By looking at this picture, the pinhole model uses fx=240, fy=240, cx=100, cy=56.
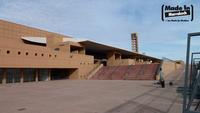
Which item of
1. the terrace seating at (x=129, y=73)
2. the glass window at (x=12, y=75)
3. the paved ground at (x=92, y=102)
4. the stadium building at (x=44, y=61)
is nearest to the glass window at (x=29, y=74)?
the stadium building at (x=44, y=61)

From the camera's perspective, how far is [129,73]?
46312 mm

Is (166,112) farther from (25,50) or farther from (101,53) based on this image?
(101,53)

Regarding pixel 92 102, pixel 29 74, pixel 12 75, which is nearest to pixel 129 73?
pixel 29 74

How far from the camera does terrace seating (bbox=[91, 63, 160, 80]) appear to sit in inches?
1671

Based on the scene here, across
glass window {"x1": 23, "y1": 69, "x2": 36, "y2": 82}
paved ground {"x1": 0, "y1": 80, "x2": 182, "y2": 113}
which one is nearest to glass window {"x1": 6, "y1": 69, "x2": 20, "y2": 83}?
→ glass window {"x1": 23, "y1": 69, "x2": 36, "y2": 82}

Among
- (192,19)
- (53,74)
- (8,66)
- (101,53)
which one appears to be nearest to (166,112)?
(192,19)

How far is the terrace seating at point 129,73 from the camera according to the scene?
42438mm

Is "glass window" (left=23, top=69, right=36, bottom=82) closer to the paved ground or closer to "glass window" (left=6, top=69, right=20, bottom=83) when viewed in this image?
"glass window" (left=6, top=69, right=20, bottom=83)

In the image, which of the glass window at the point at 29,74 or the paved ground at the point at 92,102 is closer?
the paved ground at the point at 92,102

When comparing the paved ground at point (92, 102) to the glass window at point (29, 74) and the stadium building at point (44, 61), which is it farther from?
the glass window at point (29, 74)

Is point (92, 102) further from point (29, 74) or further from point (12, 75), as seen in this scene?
point (29, 74)

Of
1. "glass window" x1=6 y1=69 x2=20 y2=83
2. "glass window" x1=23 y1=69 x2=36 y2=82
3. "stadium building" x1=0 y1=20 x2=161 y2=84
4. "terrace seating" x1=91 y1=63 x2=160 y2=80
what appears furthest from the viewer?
"terrace seating" x1=91 y1=63 x2=160 y2=80

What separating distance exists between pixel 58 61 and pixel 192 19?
35212mm

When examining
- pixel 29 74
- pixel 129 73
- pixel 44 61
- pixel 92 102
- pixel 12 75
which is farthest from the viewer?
pixel 129 73
